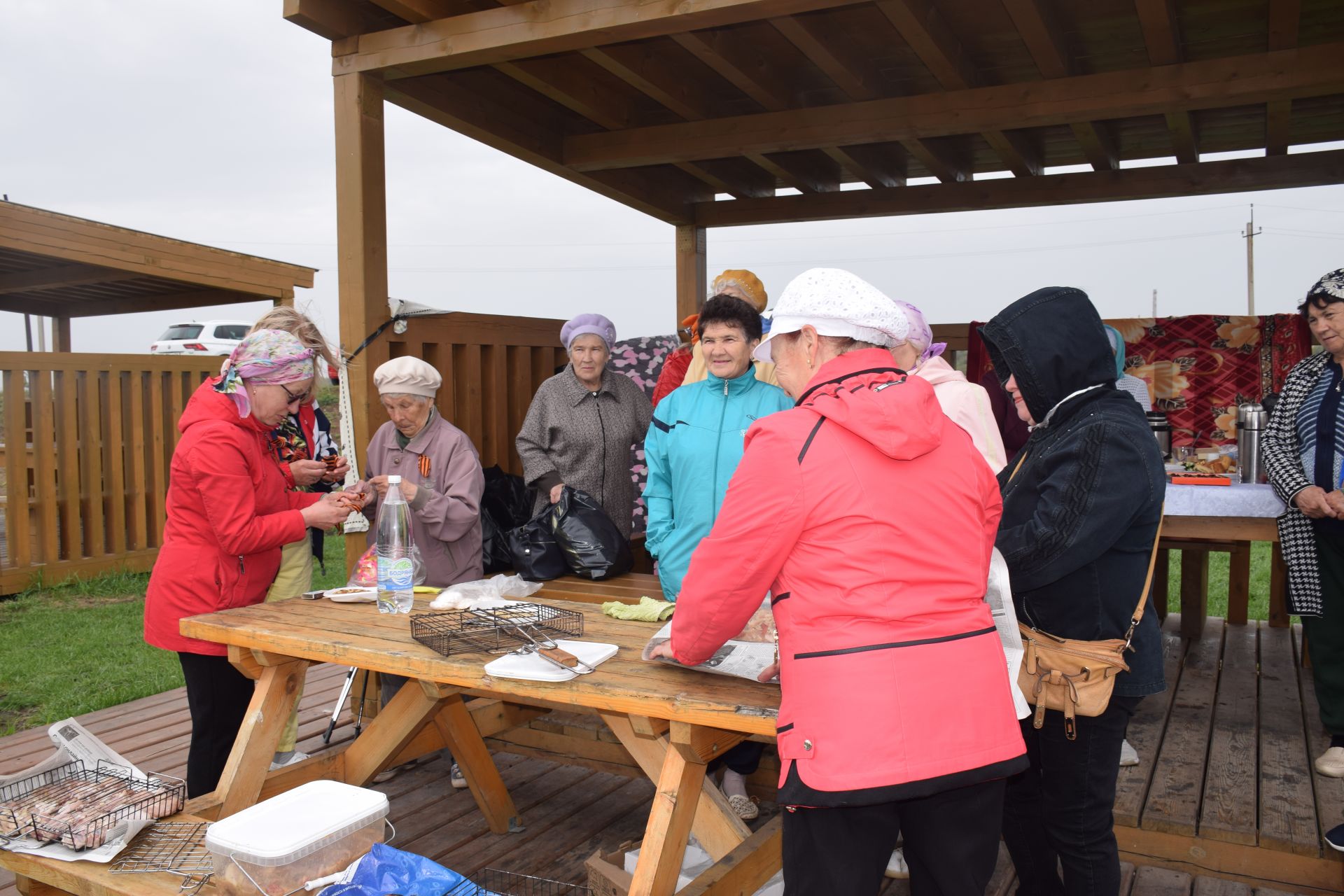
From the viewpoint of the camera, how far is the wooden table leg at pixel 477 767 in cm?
362

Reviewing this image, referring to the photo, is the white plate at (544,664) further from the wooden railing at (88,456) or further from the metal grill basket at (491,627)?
the wooden railing at (88,456)

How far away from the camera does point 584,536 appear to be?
178 inches

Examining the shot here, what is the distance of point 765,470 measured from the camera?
1716 mm

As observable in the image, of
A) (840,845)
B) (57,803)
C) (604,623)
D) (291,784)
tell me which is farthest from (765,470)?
(291,784)

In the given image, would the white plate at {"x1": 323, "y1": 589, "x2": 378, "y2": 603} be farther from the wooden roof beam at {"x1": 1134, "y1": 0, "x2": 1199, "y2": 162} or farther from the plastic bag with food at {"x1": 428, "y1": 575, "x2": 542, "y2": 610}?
the wooden roof beam at {"x1": 1134, "y1": 0, "x2": 1199, "y2": 162}

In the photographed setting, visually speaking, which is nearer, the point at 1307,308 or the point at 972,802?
the point at 972,802

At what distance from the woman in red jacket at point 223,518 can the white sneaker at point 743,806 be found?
1.81m

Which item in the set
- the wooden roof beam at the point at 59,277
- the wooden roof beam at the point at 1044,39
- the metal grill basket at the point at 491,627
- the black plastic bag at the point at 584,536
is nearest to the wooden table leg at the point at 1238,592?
the wooden roof beam at the point at 1044,39

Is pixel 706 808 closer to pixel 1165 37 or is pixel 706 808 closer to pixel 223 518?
pixel 223 518

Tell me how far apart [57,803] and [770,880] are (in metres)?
1.98

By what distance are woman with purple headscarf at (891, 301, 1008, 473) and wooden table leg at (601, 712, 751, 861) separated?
4.46 ft

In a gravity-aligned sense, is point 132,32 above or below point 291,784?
above

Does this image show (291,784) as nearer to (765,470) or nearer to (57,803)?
(57,803)

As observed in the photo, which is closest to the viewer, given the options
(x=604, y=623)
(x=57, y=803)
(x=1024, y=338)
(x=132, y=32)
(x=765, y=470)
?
(x=765, y=470)
